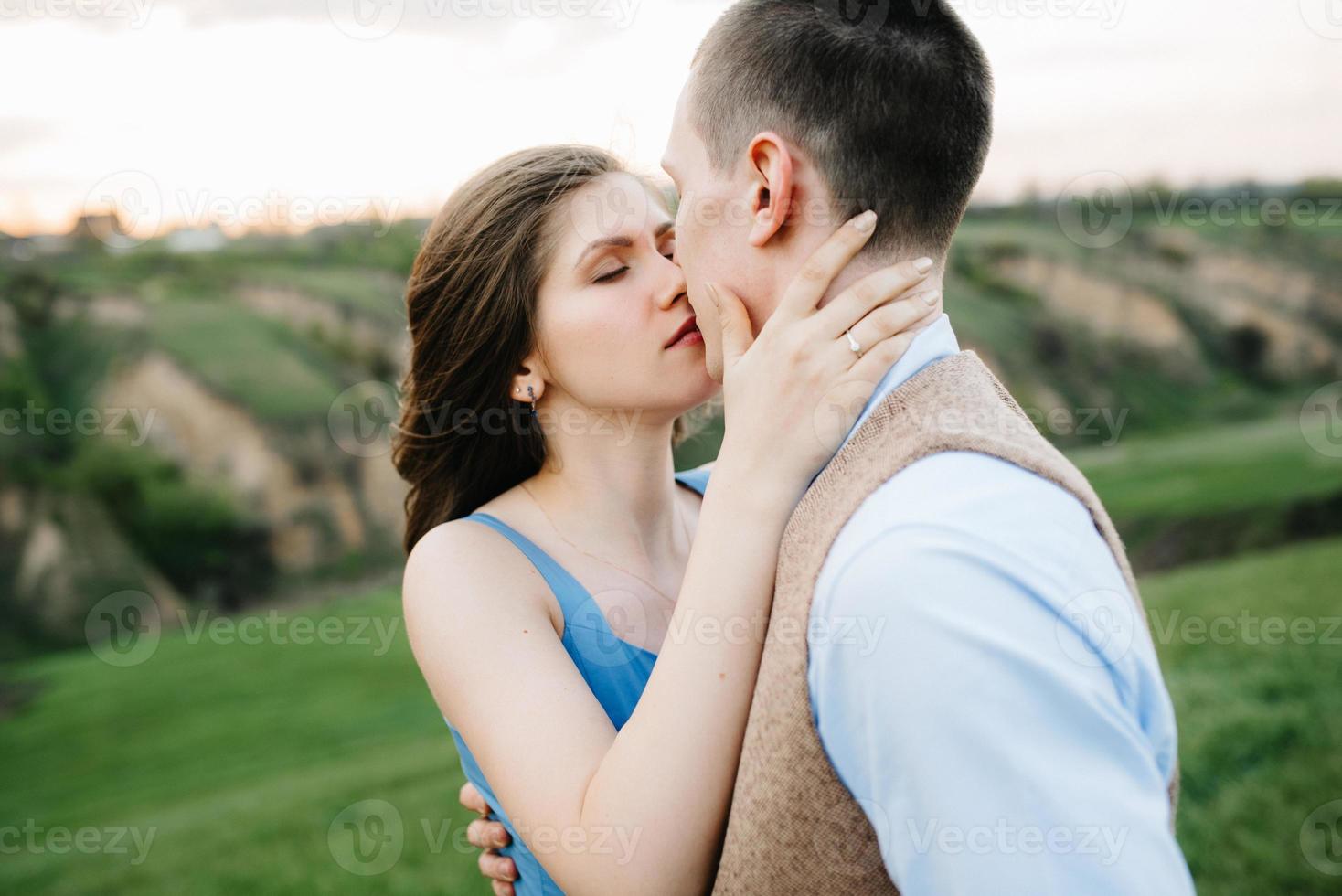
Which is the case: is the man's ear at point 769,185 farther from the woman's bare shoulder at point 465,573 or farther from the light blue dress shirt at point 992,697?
the woman's bare shoulder at point 465,573

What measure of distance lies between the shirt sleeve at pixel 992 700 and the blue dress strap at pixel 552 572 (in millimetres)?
1196

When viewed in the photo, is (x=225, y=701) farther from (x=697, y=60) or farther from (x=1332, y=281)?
(x=1332, y=281)

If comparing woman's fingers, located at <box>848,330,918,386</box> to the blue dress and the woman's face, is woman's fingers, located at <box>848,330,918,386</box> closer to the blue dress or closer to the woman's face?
the woman's face

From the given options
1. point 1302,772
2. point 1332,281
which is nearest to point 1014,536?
point 1302,772

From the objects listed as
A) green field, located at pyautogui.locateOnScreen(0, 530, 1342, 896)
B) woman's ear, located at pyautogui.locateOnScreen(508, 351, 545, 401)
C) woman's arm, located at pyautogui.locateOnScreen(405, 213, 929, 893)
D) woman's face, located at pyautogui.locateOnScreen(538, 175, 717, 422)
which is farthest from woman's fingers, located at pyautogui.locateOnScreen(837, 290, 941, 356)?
Result: green field, located at pyautogui.locateOnScreen(0, 530, 1342, 896)

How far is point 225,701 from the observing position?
346 inches

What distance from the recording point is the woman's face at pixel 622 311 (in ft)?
8.73

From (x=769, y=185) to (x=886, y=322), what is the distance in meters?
0.34

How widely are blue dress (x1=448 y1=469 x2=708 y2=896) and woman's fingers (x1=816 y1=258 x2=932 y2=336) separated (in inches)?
43.2

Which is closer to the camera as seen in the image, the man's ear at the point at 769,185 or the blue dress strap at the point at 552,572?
the man's ear at the point at 769,185

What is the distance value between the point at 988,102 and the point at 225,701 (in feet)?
28.6

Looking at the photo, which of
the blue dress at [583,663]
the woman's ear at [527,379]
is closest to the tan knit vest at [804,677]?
the blue dress at [583,663]

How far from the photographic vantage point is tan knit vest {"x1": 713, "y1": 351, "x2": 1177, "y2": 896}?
1.51 m

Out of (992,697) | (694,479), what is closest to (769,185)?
(992,697)
